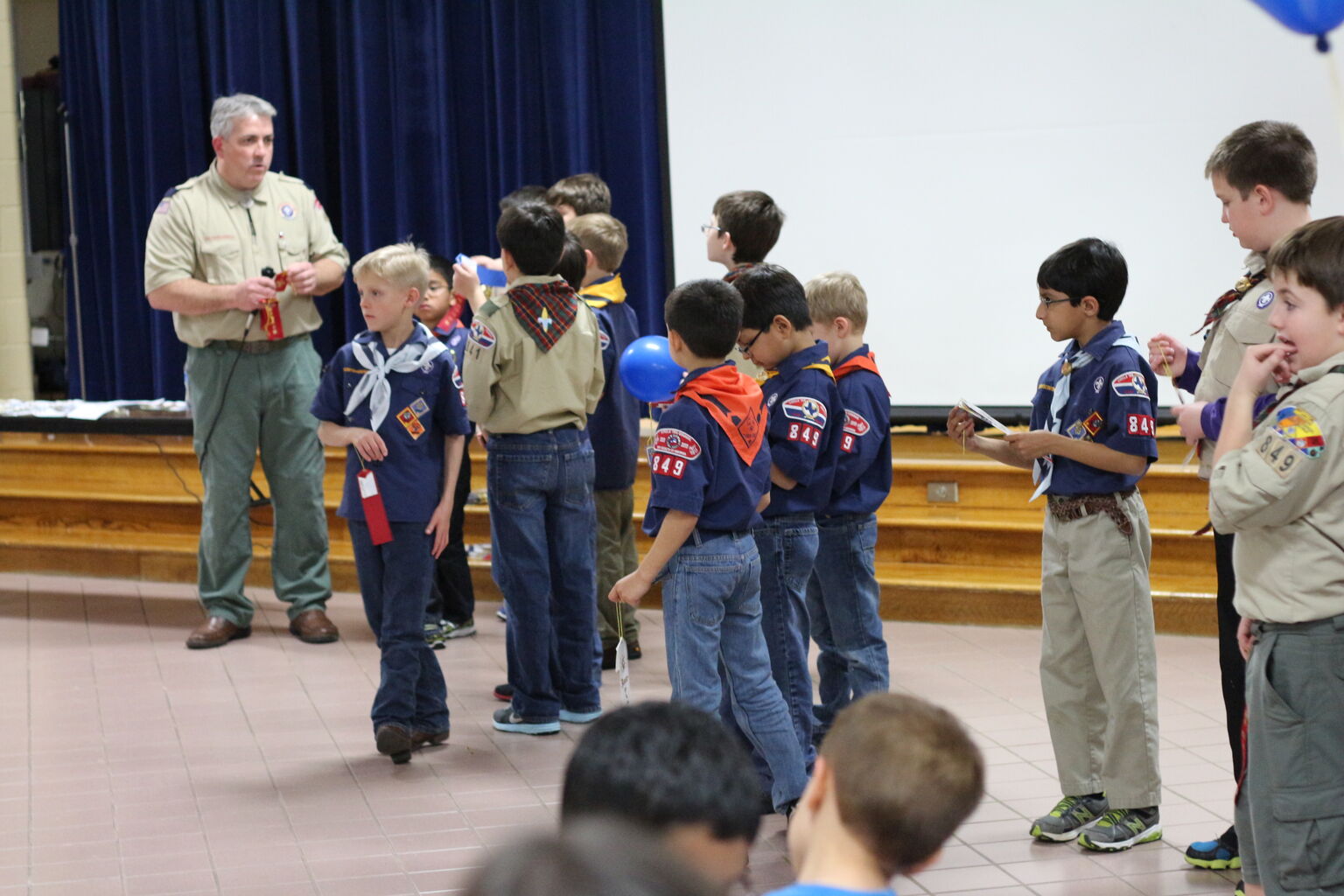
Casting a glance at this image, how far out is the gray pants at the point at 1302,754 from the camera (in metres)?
2.20

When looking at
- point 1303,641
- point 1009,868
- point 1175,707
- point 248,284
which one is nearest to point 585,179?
point 248,284

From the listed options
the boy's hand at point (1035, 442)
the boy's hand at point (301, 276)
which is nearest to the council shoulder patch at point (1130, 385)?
the boy's hand at point (1035, 442)

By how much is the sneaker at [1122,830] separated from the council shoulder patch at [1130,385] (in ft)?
2.91

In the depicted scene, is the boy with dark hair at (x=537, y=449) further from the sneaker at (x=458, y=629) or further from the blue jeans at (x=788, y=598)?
the sneaker at (x=458, y=629)

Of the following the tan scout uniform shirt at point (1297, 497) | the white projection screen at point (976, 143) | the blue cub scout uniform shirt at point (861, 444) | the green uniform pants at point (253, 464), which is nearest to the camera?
the tan scout uniform shirt at point (1297, 497)

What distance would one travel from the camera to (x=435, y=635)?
488 cm

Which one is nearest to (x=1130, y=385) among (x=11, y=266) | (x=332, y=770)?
(x=332, y=770)

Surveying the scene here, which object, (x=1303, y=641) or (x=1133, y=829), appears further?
(x=1133, y=829)

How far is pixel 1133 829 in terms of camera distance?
307cm

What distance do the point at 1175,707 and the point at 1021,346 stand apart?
6.25 feet

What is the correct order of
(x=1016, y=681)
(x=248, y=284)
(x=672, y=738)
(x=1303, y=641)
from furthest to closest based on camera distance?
(x=248, y=284), (x=1016, y=681), (x=1303, y=641), (x=672, y=738)

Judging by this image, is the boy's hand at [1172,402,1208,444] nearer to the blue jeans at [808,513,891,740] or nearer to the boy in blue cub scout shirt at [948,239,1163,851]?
the boy in blue cub scout shirt at [948,239,1163,851]

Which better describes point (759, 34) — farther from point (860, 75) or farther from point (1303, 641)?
point (1303, 641)

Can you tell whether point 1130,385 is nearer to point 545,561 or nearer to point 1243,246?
point 1243,246
